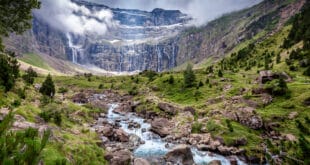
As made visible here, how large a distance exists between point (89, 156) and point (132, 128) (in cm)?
2814

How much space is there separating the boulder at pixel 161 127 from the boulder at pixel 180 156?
14249 mm

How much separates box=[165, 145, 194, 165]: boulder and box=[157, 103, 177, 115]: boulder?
29.4 metres

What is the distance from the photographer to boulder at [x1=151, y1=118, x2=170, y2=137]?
52487 millimetres

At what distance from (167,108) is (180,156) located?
109 ft

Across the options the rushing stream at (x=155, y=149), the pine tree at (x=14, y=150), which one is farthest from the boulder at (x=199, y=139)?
the pine tree at (x=14, y=150)

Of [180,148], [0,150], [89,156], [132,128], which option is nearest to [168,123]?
[132,128]

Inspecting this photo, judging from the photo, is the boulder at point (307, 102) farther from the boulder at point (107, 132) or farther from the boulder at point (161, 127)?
the boulder at point (107, 132)

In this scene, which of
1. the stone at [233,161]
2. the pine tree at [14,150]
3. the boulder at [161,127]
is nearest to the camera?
the pine tree at [14,150]

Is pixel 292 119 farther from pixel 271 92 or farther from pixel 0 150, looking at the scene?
pixel 0 150

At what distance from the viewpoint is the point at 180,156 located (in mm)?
37031

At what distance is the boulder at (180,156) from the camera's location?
120 feet

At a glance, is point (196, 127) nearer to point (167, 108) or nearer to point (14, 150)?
point (167, 108)

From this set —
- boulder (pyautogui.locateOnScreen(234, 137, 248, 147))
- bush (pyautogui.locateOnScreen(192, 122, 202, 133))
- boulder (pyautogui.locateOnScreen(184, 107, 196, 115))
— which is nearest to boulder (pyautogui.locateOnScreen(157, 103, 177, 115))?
boulder (pyautogui.locateOnScreen(184, 107, 196, 115))

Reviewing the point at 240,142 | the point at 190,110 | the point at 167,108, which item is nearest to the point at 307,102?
the point at 240,142
